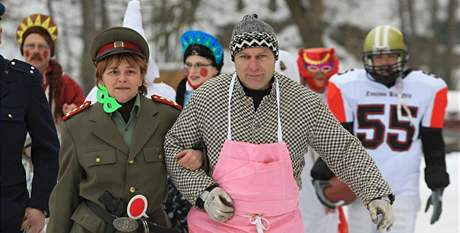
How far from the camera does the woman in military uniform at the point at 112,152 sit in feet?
10.5

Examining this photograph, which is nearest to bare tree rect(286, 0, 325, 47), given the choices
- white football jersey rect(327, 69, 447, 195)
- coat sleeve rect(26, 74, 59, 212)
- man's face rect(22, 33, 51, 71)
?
man's face rect(22, 33, 51, 71)

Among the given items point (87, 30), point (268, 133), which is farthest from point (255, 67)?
point (87, 30)

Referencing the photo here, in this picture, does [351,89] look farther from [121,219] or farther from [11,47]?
[11,47]

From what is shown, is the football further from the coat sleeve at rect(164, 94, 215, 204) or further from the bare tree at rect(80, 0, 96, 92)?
the bare tree at rect(80, 0, 96, 92)

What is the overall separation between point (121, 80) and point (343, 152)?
3.57 feet

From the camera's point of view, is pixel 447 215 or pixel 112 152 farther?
pixel 447 215

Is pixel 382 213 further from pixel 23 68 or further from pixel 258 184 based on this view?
pixel 23 68

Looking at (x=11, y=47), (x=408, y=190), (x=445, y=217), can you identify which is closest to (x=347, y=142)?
(x=408, y=190)

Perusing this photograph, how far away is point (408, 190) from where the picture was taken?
4.95m

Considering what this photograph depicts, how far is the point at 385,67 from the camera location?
5008 mm

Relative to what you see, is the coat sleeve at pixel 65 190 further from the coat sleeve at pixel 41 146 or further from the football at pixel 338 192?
the football at pixel 338 192

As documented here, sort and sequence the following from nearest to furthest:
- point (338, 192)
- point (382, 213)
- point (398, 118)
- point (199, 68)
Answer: point (382, 213) < point (199, 68) < point (398, 118) < point (338, 192)

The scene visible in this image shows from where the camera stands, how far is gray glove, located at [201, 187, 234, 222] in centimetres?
320

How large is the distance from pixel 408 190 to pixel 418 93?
67 cm
